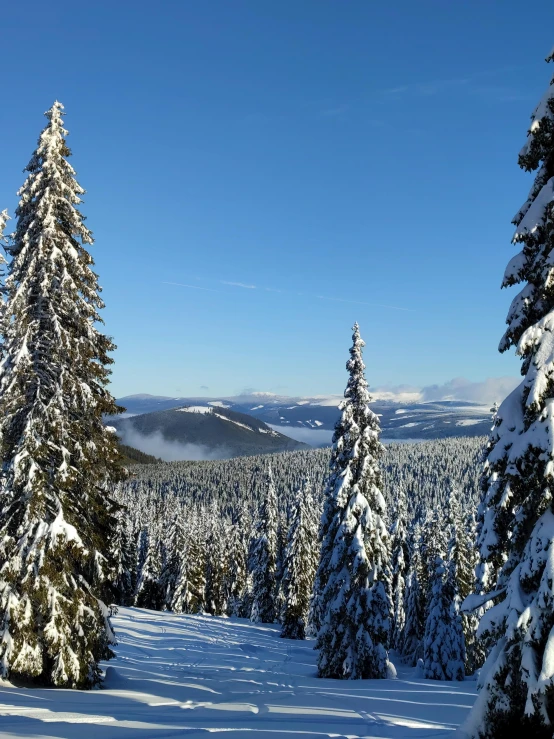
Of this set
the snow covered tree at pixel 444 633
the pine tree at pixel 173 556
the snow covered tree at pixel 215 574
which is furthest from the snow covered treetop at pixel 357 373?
the snow covered tree at pixel 215 574

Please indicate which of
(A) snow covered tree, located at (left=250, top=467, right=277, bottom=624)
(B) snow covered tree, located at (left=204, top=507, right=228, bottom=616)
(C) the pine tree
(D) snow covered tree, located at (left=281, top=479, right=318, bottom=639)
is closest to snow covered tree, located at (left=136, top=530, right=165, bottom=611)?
(C) the pine tree

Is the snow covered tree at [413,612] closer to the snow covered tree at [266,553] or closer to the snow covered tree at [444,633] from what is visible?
the snow covered tree at [444,633]

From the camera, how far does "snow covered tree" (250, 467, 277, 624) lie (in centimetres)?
5384

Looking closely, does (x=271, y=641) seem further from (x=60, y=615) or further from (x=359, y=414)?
(x=60, y=615)

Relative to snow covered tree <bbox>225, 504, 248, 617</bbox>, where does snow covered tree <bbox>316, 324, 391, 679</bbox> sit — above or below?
above

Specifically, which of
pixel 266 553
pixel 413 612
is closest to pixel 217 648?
pixel 266 553

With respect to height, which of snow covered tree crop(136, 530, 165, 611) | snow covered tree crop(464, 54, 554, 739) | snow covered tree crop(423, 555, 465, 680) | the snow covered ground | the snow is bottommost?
snow covered tree crop(136, 530, 165, 611)

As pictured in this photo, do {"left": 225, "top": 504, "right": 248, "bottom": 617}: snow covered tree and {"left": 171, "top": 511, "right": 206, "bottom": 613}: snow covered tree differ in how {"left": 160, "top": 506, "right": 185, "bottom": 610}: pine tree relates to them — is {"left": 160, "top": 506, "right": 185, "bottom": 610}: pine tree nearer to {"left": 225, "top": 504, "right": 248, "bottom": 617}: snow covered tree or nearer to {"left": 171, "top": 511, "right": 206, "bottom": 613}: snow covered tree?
{"left": 171, "top": 511, "right": 206, "bottom": 613}: snow covered tree

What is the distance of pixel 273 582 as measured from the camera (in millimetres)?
54938

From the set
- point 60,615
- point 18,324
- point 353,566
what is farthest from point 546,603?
point 353,566

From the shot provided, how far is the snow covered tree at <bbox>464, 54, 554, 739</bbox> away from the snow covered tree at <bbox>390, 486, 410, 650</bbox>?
35575mm

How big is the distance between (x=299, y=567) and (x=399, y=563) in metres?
9.67

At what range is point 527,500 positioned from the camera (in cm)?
763

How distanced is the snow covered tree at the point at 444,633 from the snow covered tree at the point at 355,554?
1442cm
